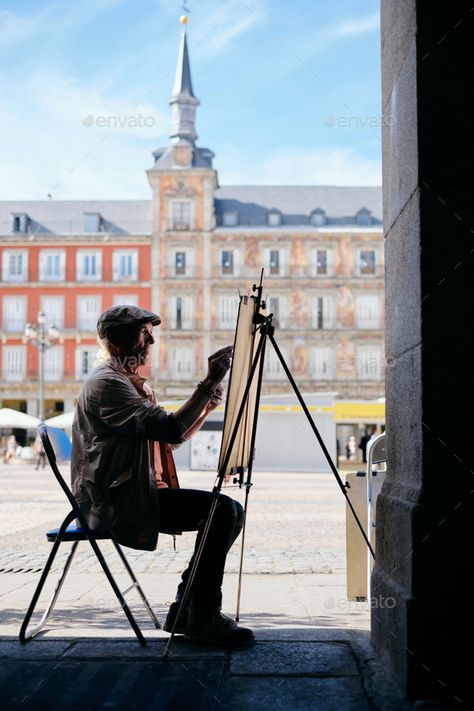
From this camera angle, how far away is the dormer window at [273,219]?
179 feet

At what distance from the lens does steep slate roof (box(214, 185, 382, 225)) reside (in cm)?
5488

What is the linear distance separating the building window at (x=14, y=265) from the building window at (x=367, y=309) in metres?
19.5

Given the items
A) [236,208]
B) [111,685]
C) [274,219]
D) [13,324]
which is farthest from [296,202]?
[111,685]

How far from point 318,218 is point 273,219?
2765mm

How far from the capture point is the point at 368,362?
5141cm

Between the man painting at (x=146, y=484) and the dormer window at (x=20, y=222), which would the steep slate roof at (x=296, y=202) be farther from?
the man painting at (x=146, y=484)

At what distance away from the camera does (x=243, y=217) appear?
5466cm

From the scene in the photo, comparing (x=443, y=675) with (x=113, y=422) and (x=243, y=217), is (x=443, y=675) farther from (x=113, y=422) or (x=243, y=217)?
(x=243, y=217)

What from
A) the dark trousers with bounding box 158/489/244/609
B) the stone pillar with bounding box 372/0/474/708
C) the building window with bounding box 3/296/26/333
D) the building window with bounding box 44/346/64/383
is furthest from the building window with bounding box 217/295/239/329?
the stone pillar with bounding box 372/0/474/708

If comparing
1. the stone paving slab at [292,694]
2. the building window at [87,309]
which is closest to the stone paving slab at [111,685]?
the stone paving slab at [292,694]

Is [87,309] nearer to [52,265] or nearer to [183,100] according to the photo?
[52,265]

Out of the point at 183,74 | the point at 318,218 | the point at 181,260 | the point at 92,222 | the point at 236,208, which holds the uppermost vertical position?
the point at 183,74

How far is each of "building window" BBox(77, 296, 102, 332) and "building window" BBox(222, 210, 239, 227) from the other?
28.8ft

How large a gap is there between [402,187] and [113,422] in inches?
59.8
